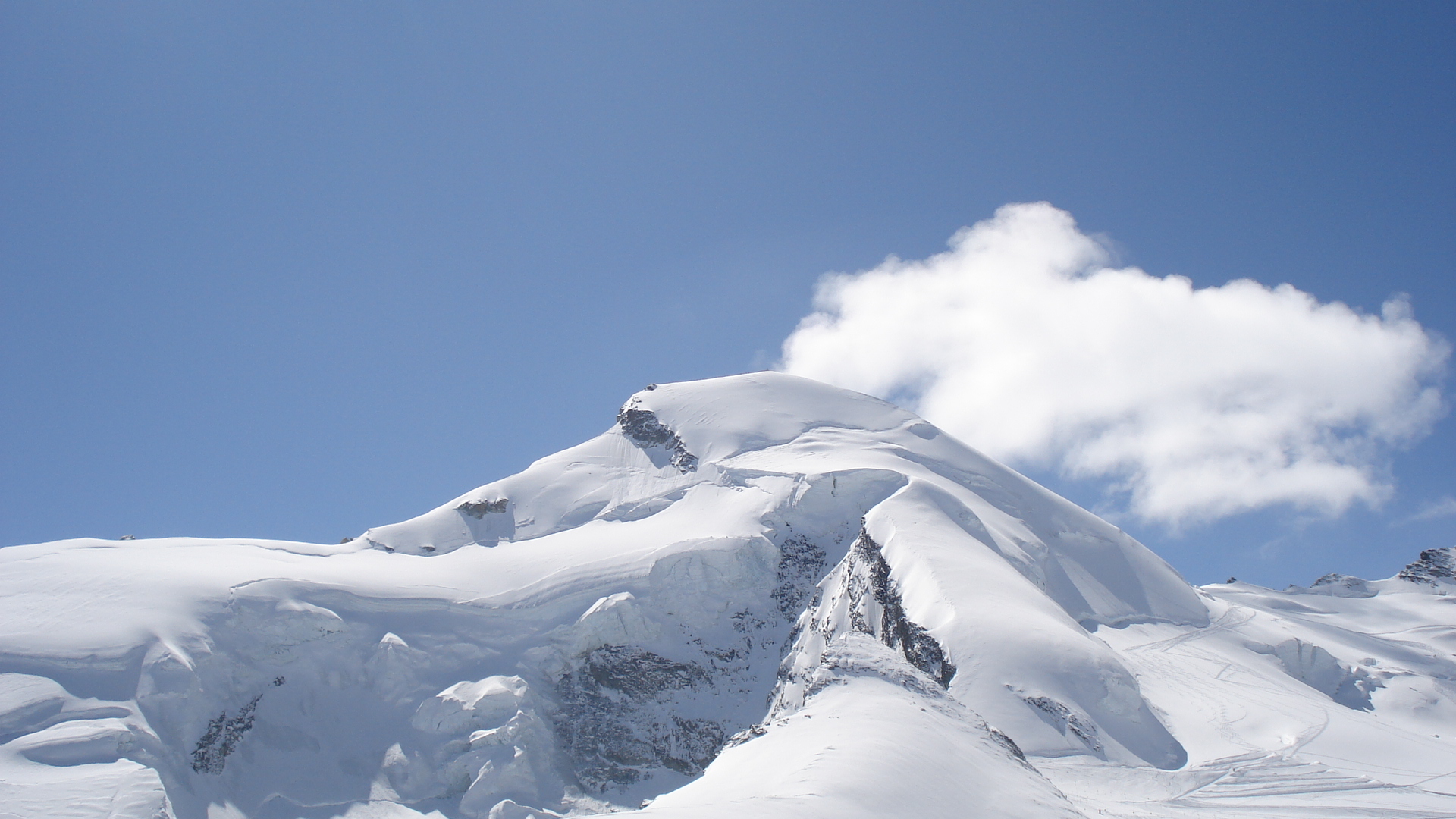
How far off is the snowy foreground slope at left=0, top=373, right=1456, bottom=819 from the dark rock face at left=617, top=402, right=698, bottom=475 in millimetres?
346

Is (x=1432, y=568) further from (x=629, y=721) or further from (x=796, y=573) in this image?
(x=629, y=721)

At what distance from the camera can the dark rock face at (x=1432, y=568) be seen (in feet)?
203

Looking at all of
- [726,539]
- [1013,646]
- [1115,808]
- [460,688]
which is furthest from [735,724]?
[1115,808]

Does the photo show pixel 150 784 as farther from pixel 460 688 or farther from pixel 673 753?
pixel 673 753

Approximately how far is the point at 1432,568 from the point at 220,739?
78.8 metres

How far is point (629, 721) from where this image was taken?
1518 inches

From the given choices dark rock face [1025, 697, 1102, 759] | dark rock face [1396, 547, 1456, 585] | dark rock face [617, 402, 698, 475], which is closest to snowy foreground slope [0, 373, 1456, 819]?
dark rock face [1025, 697, 1102, 759]

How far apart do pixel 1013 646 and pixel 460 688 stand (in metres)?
23.7

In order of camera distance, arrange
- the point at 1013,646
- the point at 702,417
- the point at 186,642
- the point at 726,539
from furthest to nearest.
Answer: the point at 702,417 < the point at 726,539 < the point at 186,642 < the point at 1013,646

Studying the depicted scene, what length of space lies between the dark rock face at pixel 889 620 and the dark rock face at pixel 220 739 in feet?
84.5

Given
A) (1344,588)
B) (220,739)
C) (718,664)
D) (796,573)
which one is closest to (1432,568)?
(1344,588)

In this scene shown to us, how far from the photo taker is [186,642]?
34.5m

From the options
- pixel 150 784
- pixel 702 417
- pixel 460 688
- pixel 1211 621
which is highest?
pixel 702 417

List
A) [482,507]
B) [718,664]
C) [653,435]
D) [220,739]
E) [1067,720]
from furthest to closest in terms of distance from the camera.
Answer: [653,435], [482,507], [718,664], [220,739], [1067,720]
